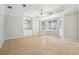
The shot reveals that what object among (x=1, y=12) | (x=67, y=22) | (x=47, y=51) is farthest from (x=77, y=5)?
(x=1, y=12)

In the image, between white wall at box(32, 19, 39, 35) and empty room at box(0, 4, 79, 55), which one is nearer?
empty room at box(0, 4, 79, 55)

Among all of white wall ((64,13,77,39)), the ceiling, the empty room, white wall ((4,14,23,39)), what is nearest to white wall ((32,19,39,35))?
the empty room

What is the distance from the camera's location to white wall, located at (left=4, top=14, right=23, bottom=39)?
6.15 feet

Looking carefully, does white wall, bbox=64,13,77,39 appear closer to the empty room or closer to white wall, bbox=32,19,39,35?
the empty room

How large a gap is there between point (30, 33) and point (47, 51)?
453 millimetres

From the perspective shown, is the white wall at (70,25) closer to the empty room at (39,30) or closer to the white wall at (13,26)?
the empty room at (39,30)

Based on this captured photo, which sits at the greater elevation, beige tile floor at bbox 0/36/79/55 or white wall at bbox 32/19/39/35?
white wall at bbox 32/19/39/35

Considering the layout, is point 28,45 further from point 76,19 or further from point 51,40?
point 76,19

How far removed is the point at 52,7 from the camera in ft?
6.37

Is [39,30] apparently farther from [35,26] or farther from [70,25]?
[70,25]

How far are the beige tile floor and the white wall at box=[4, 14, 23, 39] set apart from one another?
97mm

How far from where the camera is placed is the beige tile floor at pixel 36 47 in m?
1.87

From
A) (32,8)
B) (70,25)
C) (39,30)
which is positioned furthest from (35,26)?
(70,25)
